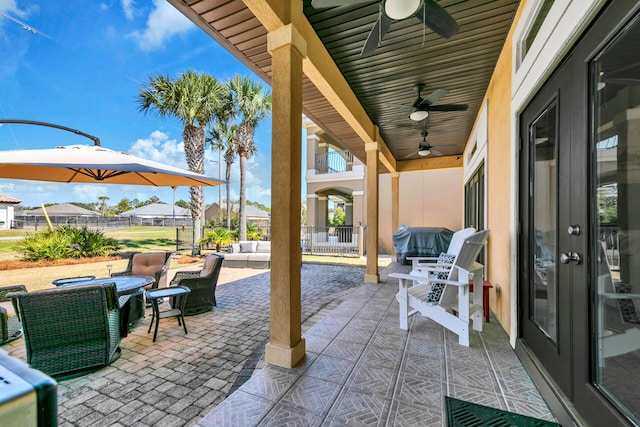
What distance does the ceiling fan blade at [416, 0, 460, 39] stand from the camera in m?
Answer: 2.29

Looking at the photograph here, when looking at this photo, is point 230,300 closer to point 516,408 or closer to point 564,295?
point 516,408


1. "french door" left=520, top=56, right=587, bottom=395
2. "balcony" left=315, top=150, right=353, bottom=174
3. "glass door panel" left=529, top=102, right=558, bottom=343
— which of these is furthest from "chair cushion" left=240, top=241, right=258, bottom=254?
"glass door panel" left=529, top=102, right=558, bottom=343

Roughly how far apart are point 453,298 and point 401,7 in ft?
9.44

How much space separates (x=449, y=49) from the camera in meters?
3.29

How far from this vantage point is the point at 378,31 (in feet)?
8.40

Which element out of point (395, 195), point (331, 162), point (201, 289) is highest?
point (331, 162)

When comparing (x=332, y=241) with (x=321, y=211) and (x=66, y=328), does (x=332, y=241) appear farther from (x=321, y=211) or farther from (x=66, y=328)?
(x=66, y=328)

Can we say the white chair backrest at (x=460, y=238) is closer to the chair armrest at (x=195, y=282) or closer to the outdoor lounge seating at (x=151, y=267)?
the chair armrest at (x=195, y=282)

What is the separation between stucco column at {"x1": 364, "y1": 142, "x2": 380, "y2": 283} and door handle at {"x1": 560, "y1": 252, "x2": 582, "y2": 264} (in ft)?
12.9

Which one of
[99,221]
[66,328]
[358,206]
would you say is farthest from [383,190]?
[99,221]

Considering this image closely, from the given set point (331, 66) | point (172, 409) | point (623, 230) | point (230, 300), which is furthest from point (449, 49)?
point (230, 300)

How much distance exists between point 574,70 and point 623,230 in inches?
41.3

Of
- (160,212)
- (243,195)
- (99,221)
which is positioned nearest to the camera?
(243,195)

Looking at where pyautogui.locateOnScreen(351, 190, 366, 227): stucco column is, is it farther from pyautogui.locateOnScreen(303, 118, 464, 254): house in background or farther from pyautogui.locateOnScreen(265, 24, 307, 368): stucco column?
pyautogui.locateOnScreen(265, 24, 307, 368): stucco column
